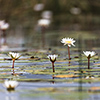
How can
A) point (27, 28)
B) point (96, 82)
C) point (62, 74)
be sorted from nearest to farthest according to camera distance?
point (96, 82), point (62, 74), point (27, 28)

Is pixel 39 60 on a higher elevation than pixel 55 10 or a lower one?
lower

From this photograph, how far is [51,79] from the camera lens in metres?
2.19

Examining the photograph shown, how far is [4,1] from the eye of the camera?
7.00 metres

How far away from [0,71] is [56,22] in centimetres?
511

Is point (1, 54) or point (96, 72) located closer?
point (96, 72)

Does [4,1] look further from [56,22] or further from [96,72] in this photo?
[96,72]

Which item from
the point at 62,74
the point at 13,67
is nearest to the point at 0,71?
the point at 13,67

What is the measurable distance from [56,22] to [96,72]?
519 cm

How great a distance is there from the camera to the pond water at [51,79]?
1.79 meters

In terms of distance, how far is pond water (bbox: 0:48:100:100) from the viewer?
70.6 inches

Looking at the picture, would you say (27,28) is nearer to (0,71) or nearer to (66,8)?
(66,8)

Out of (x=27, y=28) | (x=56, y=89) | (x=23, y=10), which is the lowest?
(x=56, y=89)

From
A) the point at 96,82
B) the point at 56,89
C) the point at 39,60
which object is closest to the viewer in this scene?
the point at 56,89

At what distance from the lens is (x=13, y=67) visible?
258 cm
